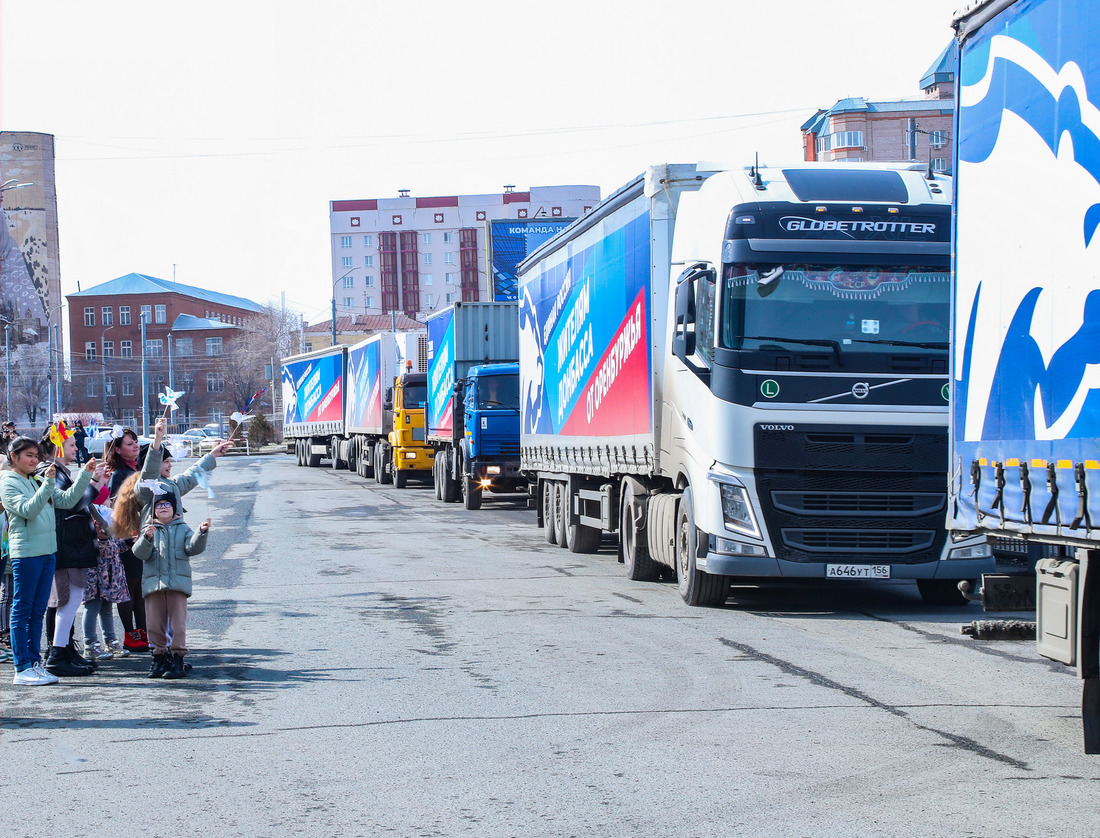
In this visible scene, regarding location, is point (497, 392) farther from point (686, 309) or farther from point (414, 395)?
point (686, 309)

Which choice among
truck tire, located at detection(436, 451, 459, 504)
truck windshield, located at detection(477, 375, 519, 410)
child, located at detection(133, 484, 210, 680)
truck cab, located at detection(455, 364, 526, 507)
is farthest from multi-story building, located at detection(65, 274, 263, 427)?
child, located at detection(133, 484, 210, 680)

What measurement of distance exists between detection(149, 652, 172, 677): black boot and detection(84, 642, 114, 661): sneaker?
0.88 meters

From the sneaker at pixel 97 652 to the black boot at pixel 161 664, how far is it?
0.88m

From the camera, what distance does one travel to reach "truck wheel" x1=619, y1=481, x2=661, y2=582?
1345 cm

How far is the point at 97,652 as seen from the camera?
9164 mm

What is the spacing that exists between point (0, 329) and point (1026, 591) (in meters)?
102

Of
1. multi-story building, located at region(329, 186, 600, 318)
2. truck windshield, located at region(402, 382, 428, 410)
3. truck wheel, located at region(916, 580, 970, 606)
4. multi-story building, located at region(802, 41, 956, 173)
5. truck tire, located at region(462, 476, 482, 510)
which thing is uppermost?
multi-story building, located at region(802, 41, 956, 173)

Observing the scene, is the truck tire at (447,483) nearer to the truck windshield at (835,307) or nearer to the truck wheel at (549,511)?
the truck wheel at (549,511)

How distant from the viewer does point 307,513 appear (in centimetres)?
2509

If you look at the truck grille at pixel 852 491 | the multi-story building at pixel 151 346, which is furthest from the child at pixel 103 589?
the multi-story building at pixel 151 346

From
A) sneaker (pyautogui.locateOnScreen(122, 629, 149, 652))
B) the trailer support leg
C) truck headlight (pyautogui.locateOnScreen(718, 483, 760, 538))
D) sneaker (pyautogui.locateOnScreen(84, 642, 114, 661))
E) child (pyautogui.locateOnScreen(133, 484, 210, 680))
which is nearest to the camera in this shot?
the trailer support leg

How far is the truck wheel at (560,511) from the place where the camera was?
1723 cm

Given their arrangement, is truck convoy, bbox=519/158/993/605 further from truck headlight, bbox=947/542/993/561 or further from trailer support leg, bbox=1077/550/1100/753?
trailer support leg, bbox=1077/550/1100/753

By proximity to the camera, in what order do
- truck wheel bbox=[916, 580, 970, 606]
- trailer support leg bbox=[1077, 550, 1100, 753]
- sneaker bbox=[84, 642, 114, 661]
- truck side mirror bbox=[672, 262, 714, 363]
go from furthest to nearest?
truck wheel bbox=[916, 580, 970, 606] < truck side mirror bbox=[672, 262, 714, 363] < sneaker bbox=[84, 642, 114, 661] < trailer support leg bbox=[1077, 550, 1100, 753]
